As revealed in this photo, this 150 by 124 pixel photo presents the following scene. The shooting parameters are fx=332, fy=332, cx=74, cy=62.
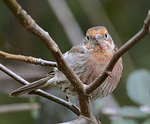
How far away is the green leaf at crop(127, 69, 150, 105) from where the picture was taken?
11.1ft

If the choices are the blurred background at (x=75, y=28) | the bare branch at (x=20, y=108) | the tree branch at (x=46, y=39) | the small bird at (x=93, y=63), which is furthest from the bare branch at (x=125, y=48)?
the blurred background at (x=75, y=28)

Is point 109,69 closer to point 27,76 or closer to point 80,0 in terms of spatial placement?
point 27,76

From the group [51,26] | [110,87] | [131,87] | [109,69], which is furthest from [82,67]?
[51,26]

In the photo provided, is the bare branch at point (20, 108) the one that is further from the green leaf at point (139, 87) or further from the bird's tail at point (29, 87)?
the green leaf at point (139, 87)

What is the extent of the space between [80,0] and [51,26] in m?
0.66

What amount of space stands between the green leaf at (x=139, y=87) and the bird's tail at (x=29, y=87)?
884 millimetres

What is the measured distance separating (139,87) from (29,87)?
1134mm

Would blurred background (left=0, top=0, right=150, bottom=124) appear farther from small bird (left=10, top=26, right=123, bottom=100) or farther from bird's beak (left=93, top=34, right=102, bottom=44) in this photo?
bird's beak (left=93, top=34, right=102, bottom=44)

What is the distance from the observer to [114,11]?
19.0ft

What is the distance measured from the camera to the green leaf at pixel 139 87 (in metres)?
3.39

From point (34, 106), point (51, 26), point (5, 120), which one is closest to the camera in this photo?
point (34, 106)

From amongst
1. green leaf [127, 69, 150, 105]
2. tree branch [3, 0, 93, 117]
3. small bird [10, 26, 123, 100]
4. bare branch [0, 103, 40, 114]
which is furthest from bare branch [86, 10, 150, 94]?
bare branch [0, 103, 40, 114]

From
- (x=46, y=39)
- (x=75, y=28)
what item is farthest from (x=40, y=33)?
(x=75, y=28)

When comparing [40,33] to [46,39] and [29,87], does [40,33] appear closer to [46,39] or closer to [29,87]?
[46,39]
